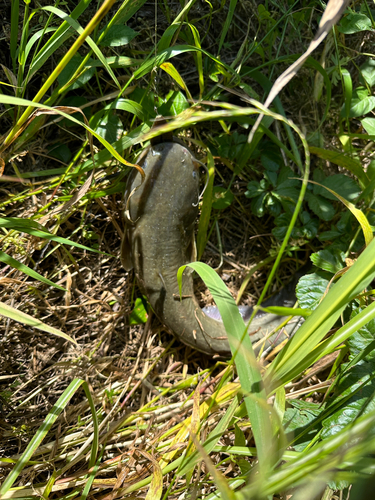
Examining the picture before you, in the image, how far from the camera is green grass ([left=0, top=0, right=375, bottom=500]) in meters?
1.55

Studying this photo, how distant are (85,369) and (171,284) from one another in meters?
0.53

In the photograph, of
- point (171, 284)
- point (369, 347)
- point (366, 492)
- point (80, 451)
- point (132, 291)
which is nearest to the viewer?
point (366, 492)

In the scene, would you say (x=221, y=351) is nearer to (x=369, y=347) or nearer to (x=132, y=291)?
(x=132, y=291)

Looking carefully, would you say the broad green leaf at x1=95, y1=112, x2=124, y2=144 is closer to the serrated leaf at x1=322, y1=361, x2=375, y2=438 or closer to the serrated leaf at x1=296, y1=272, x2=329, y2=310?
the serrated leaf at x1=296, y1=272, x2=329, y2=310

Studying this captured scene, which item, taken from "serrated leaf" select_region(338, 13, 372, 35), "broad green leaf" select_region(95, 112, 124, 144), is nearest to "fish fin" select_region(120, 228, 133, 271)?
"broad green leaf" select_region(95, 112, 124, 144)

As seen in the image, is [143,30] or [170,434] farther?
[143,30]

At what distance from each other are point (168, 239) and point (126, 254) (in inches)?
8.5

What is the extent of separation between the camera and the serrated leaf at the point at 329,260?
166 cm

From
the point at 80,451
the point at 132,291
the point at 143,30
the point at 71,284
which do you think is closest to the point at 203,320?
the point at 132,291

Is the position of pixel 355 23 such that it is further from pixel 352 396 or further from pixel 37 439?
pixel 37 439

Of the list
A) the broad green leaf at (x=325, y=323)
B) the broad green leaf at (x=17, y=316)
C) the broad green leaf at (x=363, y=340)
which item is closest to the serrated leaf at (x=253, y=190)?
the broad green leaf at (x=363, y=340)

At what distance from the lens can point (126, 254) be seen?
180 cm

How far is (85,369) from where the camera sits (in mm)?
1792

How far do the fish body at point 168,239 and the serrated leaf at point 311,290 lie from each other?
363 mm
